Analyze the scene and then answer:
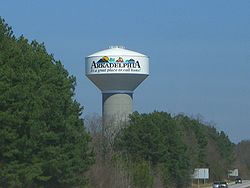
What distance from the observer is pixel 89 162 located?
52.0 metres

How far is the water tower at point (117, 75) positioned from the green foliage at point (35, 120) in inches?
1796

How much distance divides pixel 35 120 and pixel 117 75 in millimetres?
54438

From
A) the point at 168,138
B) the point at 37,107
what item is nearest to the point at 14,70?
the point at 37,107

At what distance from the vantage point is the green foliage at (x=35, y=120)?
1551 inches

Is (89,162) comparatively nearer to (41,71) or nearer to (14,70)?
(41,71)

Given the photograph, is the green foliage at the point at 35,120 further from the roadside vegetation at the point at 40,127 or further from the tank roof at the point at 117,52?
the tank roof at the point at 117,52

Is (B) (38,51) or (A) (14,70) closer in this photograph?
(A) (14,70)

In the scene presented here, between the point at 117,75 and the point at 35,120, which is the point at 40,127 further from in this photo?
the point at 117,75

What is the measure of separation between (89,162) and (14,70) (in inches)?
510

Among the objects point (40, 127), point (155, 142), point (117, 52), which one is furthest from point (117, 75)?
point (40, 127)

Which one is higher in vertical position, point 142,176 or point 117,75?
point 117,75

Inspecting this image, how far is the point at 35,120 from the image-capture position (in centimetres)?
4022

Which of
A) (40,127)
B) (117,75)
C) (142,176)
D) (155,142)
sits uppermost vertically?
(117,75)

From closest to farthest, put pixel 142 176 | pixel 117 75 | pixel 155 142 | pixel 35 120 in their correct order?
pixel 35 120, pixel 142 176, pixel 155 142, pixel 117 75
